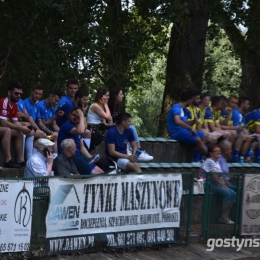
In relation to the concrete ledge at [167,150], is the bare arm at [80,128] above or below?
above

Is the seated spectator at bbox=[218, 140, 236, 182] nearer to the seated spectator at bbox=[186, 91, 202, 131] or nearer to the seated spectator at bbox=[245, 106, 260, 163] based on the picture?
the seated spectator at bbox=[186, 91, 202, 131]

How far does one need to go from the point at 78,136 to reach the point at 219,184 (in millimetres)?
2672

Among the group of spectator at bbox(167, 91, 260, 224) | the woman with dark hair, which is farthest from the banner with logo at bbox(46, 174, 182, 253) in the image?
the woman with dark hair

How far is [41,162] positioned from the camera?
454 inches

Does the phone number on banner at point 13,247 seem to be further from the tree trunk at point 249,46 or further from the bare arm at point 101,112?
the tree trunk at point 249,46

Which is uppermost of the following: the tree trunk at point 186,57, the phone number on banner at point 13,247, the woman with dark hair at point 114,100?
the tree trunk at point 186,57

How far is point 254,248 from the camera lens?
1380 cm

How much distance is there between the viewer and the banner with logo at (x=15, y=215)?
32.6 ft

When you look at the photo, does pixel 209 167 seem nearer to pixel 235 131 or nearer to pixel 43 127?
pixel 235 131

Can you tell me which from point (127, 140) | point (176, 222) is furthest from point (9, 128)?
point (176, 222)

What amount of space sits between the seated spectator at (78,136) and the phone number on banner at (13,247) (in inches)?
95.5

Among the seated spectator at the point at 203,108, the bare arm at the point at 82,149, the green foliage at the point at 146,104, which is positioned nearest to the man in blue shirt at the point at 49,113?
the bare arm at the point at 82,149

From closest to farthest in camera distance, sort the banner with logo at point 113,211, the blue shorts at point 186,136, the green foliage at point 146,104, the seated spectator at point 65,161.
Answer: the banner with logo at point 113,211 → the seated spectator at point 65,161 → the blue shorts at point 186,136 → the green foliage at point 146,104

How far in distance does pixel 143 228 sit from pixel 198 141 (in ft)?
14.0
